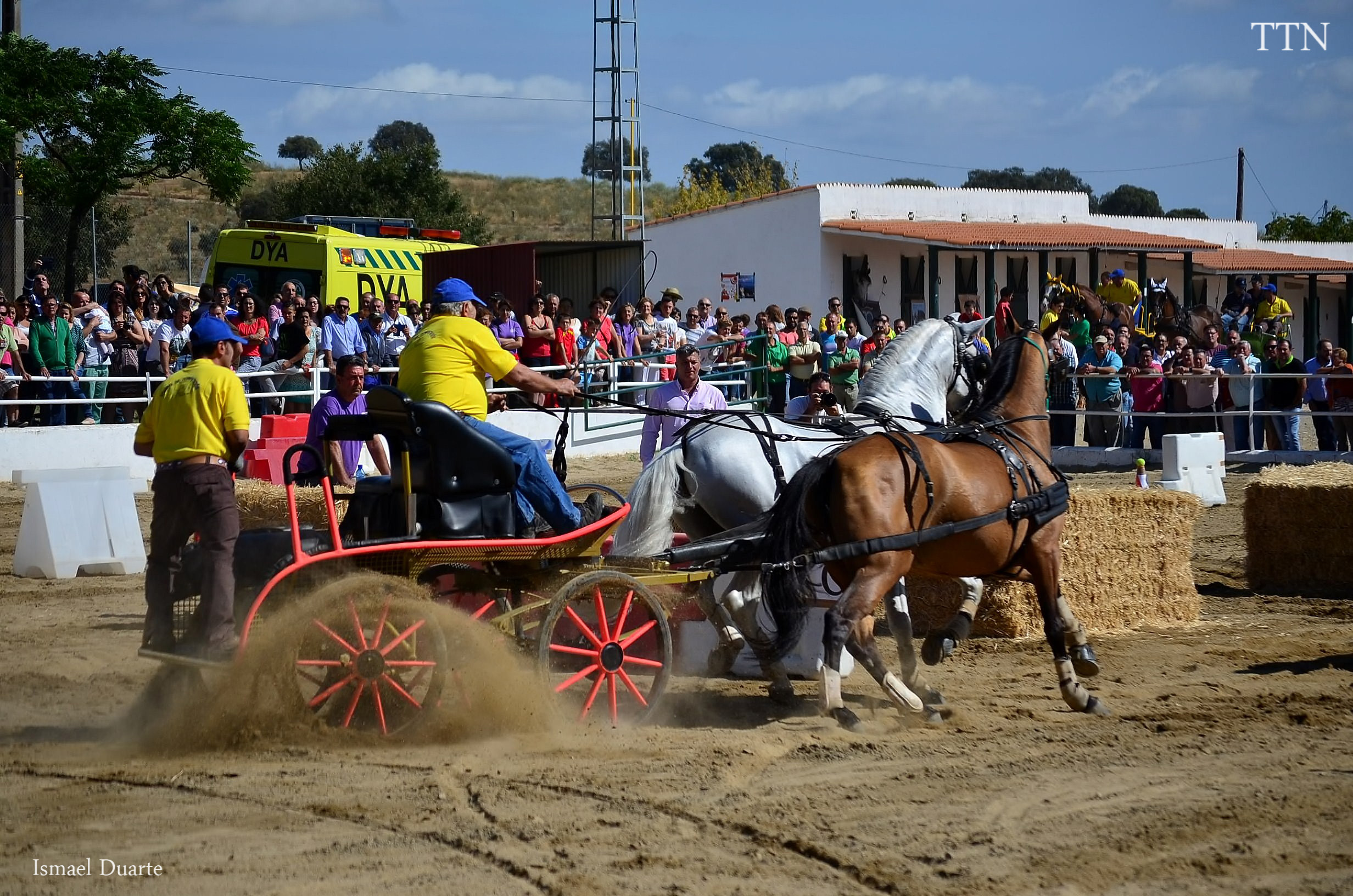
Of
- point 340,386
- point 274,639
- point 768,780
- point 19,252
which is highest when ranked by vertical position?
point 19,252

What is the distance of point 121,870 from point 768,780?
2510 millimetres

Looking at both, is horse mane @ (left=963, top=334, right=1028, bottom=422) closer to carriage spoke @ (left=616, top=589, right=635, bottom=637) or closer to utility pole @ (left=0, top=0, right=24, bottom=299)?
carriage spoke @ (left=616, top=589, right=635, bottom=637)

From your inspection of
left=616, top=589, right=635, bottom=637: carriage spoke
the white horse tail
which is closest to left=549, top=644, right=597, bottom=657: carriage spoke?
left=616, top=589, right=635, bottom=637: carriage spoke

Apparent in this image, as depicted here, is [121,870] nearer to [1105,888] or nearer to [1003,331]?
[1105,888]

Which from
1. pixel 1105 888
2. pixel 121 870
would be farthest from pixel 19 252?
pixel 1105 888

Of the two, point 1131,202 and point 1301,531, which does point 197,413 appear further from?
point 1131,202

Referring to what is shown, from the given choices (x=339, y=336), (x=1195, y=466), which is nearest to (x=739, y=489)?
(x=1195, y=466)

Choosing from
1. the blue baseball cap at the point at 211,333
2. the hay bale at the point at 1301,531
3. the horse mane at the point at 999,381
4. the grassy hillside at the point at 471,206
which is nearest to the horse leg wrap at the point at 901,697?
the horse mane at the point at 999,381

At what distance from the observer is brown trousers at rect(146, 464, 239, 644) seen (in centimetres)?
633

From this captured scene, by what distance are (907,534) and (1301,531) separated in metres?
5.46

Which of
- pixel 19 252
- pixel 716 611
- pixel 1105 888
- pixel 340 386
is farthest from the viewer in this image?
pixel 19 252

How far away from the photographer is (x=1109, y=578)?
9.38 meters

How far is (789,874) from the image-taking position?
14.9ft

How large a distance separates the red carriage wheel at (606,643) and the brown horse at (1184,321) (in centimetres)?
1482
